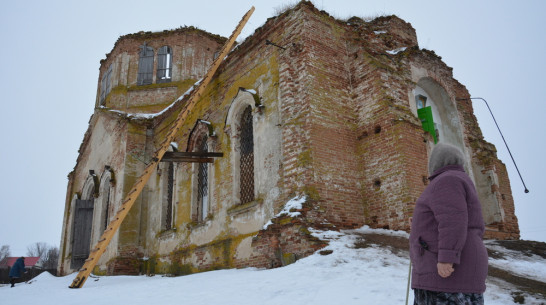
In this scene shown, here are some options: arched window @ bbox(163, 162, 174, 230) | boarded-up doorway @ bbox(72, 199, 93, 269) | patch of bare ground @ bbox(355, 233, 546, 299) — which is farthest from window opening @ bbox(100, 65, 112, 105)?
patch of bare ground @ bbox(355, 233, 546, 299)

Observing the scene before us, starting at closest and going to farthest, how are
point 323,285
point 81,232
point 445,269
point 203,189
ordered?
1. point 445,269
2. point 323,285
3. point 203,189
4. point 81,232

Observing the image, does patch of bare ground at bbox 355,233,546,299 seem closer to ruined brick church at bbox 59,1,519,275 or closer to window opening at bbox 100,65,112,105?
ruined brick church at bbox 59,1,519,275

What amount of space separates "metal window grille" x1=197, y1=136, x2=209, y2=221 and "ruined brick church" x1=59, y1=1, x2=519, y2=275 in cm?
4

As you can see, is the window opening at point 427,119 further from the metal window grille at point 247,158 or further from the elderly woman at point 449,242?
the elderly woman at point 449,242

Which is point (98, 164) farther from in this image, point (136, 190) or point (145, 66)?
point (136, 190)

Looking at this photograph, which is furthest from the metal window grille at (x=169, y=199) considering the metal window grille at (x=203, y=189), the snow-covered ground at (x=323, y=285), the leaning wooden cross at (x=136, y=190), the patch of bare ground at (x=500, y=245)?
the patch of bare ground at (x=500, y=245)

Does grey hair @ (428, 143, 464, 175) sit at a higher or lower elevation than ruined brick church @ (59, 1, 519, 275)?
lower

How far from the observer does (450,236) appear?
2.77 m

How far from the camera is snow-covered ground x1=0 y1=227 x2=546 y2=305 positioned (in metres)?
4.81

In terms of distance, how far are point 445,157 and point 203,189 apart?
9725mm

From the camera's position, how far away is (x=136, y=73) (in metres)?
19.4

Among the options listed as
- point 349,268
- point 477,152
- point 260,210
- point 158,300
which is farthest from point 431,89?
point 158,300

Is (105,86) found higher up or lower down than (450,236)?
higher up

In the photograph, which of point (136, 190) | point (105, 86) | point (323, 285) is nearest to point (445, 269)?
point (323, 285)
